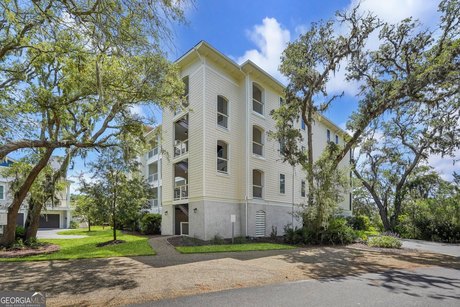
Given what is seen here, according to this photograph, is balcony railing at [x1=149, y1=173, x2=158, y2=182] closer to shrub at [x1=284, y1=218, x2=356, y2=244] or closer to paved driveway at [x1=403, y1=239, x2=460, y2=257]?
shrub at [x1=284, y1=218, x2=356, y2=244]

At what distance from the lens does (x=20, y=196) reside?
13.9m

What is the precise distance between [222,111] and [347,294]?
47.7ft

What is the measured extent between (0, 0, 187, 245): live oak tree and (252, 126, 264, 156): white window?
7603mm

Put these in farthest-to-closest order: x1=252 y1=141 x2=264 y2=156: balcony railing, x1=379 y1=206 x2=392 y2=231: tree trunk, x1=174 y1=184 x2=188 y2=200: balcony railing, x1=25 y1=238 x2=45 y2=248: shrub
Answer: x1=379 y1=206 x2=392 y2=231: tree trunk < x1=252 y1=141 x2=264 y2=156: balcony railing < x1=174 y1=184 x2=188 y2=200: balcony railing < x1=25 y1=238 x2=45 y2=248: shrub

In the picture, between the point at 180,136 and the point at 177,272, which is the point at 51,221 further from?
the point at 177,272

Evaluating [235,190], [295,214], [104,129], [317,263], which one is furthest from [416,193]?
[104,129]

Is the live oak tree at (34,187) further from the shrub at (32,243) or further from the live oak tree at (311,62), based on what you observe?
the live oak tree at (311,62)

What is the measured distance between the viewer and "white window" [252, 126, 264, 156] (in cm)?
1968

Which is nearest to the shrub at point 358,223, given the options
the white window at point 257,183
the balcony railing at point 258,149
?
the white window at point 257,183

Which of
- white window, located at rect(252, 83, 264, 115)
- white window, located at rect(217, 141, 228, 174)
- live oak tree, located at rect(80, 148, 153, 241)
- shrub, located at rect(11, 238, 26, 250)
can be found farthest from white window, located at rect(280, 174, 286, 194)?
shrub, located at rect(11, 238, 26, 250)

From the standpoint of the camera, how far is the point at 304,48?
1581 centimetres

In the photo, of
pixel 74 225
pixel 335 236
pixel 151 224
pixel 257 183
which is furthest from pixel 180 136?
pixel 74 225

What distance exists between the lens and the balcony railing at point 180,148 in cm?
1881

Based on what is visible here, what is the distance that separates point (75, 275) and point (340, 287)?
697 centimetres
